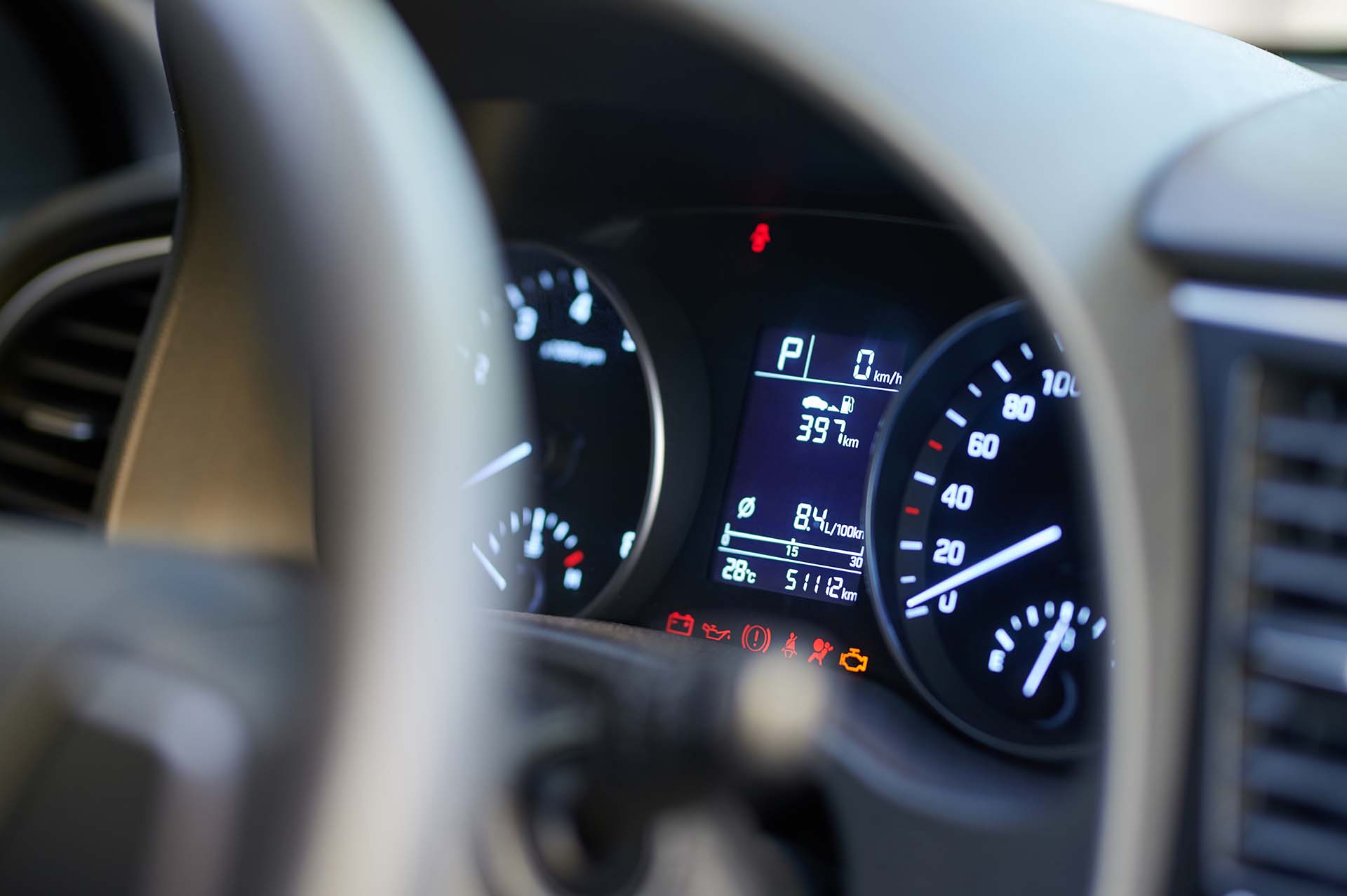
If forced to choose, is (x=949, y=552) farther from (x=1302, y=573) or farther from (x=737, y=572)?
(x=1302, y=573)

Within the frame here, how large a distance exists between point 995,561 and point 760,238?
44 centimetres

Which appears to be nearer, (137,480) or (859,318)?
(137,480)

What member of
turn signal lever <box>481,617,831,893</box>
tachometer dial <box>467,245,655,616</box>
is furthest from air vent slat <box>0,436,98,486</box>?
turn signal lever <box>481,617,831,893</box>

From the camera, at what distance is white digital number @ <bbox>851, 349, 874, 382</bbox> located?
4.78 ft

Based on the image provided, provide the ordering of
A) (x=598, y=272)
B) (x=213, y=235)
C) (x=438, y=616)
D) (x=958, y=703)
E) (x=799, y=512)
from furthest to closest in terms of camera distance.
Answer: (x=598, y=272)
(x=799, y=512)
(x=958, y=703)
(x=213, y=235)
(x=438, y=616)

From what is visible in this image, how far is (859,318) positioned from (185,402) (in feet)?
3.03

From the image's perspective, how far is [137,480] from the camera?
65 centimetres

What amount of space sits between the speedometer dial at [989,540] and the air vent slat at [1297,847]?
20.7 inches

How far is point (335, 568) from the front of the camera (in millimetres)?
480

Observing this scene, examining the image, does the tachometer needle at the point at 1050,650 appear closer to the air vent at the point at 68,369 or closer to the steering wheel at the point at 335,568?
the steering wheel at the point at 335,568

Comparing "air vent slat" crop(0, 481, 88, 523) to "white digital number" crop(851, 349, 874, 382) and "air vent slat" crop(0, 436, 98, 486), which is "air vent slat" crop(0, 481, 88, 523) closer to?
"air vent slat" crop(0, 436, 98, 486)

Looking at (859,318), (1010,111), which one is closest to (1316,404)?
(1010,111)

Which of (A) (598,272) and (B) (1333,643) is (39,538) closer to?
(B) (1333,643)

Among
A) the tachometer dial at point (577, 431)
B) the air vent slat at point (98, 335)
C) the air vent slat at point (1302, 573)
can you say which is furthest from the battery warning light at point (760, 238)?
the air vent slat at point (1302, 573)
